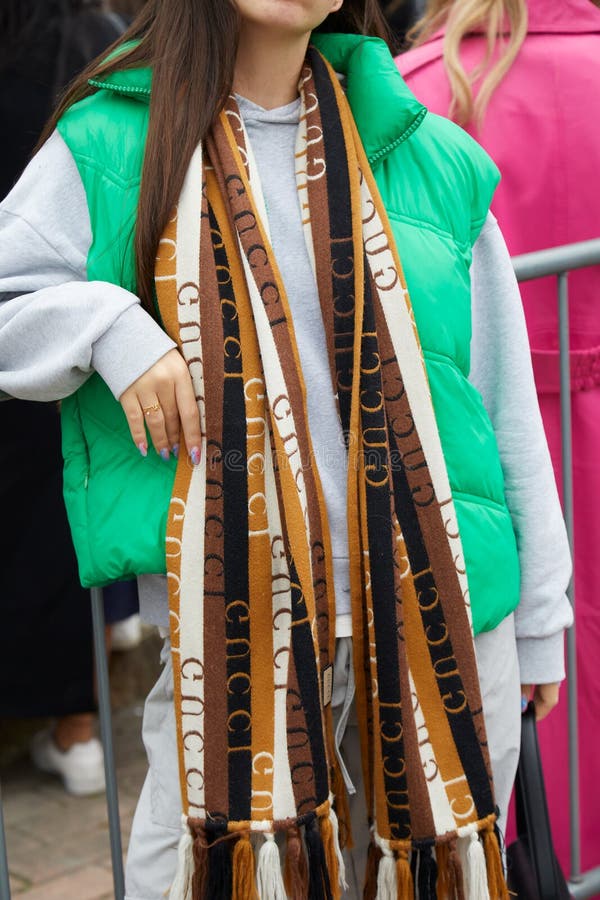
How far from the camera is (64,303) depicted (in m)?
1.59

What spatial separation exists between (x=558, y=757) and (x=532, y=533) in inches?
35.6

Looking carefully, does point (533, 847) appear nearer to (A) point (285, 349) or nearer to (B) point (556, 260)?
(A) point (285, 349)

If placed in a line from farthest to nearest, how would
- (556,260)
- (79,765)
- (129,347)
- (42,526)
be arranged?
1. (79,765)
2. (42,526)
3. (556,260)
4. (129,347)

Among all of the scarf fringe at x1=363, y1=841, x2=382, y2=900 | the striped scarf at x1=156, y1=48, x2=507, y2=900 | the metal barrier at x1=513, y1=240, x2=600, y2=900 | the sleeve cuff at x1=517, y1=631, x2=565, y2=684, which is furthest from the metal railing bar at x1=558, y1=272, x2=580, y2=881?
the scarf fringe at x1=363, y1=841, x2=382, y2=900

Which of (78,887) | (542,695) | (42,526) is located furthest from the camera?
(42,526)

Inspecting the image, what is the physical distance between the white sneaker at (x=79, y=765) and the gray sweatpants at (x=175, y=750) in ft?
6.57

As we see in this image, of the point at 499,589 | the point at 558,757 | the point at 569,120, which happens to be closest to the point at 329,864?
the point at 499,589

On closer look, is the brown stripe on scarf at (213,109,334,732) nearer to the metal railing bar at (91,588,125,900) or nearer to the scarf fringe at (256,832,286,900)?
the scarf fringe at (256,832,286,900)

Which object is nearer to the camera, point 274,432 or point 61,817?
point 274,432

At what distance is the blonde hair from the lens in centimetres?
241

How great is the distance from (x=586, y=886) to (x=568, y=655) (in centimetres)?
52

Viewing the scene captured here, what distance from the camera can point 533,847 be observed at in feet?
6.45

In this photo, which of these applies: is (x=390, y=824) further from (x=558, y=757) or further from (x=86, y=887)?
(x=86, y=887)

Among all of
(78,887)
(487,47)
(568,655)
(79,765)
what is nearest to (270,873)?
(568,655)
